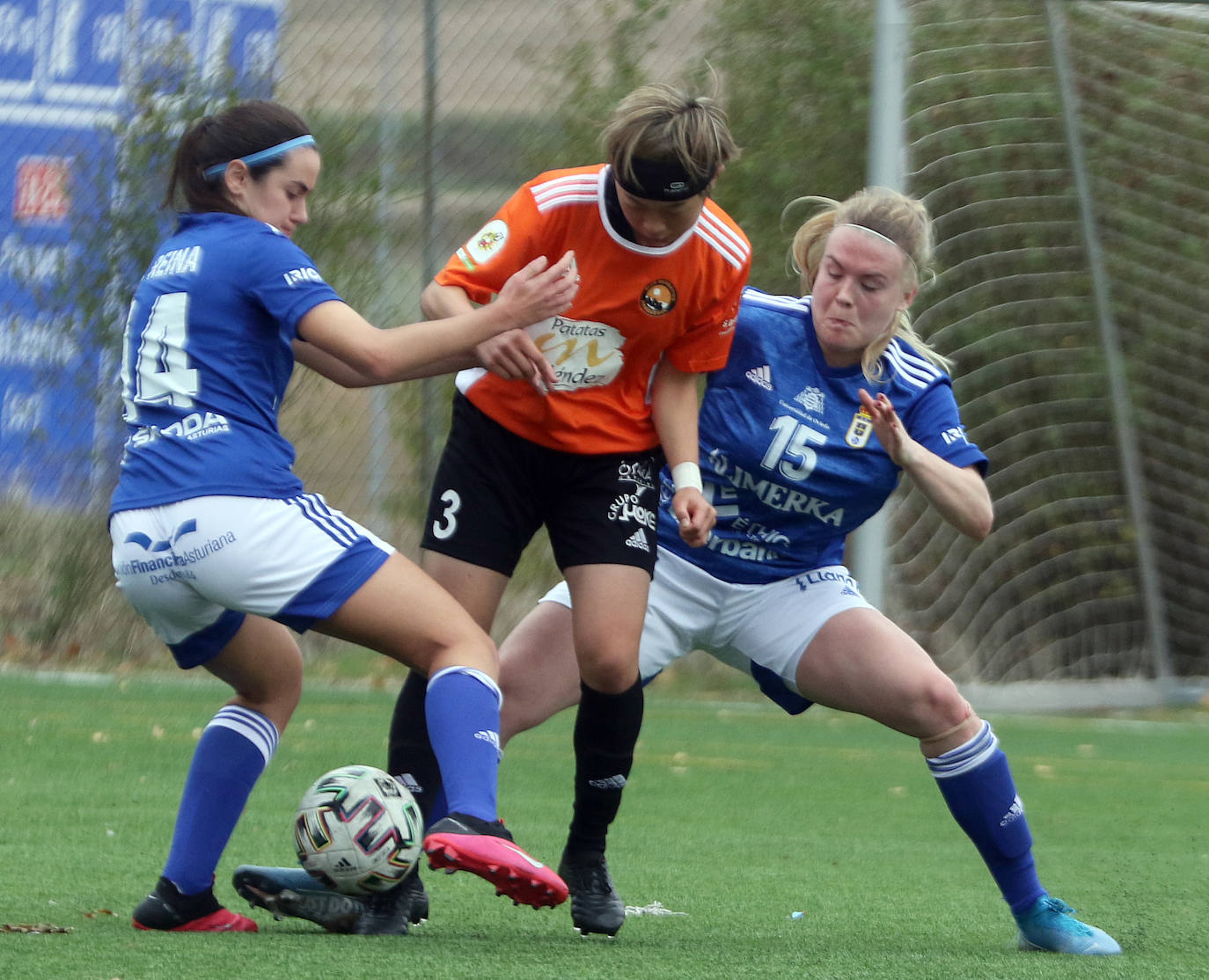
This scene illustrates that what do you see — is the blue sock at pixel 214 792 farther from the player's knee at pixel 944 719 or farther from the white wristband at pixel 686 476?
the player's knee at pixel 944 719

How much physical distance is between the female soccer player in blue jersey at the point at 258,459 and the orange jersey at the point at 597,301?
1.09 feet

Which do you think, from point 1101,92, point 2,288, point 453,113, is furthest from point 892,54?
point 2,288

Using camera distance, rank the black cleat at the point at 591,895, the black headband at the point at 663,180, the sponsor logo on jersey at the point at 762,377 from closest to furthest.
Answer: the black headband at the point at 663,180
the black cleat at the point at 591,895
the sponsor logo on jersey at the point at 762,377

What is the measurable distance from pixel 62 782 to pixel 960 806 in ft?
10.2

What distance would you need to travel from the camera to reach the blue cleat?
3494mm

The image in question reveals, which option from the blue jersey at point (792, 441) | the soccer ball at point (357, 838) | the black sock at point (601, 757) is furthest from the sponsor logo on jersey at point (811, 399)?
the soccer ball at point (357, 838)

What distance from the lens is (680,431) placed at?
3756 millimetres


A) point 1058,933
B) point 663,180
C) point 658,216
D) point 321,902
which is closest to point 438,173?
point 658,216

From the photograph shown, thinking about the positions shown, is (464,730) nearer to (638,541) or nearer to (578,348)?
(638,541)

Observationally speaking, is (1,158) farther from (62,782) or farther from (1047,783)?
(1047,783)

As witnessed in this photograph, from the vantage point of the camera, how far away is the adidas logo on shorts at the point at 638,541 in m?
3.68

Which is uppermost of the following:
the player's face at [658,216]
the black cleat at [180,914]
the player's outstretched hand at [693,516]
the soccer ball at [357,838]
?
the player's face at [658,216]

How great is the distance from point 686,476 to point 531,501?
0.35m

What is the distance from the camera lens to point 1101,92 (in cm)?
921
